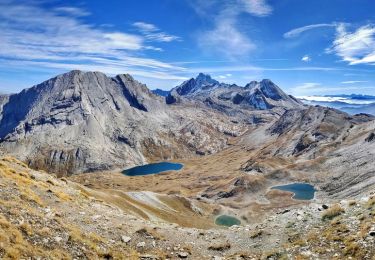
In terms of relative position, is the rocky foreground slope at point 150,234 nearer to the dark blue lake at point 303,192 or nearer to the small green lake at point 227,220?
the small green lake at point 227,220

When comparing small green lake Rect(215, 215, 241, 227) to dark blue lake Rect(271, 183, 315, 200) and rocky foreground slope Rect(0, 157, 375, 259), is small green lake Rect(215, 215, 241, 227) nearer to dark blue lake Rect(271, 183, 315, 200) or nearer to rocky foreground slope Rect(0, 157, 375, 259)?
dark blue lake Rect(271, 183, 315, 200)

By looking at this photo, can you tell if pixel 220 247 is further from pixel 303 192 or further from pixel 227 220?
pixel 303 192

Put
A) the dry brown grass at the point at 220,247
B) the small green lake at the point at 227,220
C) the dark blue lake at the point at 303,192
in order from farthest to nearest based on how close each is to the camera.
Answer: the dark blue lake at the point at 303,192 < the small green lake at the point at 227,220 < the dry brown grass at the point at 220,247

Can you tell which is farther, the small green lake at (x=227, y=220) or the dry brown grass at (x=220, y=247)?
the small green lake at (x=227, y=220)

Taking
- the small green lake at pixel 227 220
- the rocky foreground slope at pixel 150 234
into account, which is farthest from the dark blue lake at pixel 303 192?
the rocky foreground slope at pixel 150 234

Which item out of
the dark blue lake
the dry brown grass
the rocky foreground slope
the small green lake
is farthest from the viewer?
the dark blue lake

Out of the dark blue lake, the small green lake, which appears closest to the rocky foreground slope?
the small green lake

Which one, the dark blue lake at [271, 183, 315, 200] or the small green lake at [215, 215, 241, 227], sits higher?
the dark blue lake at [271, 183, 315, 200]

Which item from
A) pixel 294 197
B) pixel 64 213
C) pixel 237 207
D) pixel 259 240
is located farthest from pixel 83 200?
pixel 294 197
